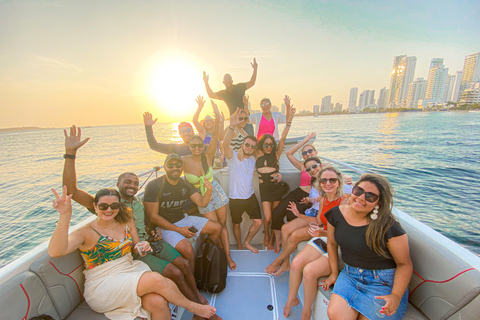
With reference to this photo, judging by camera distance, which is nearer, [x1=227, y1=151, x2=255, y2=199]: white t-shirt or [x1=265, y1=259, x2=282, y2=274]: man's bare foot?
[x1=265, y1=259, x2=282, y2=274]: man's bare foot

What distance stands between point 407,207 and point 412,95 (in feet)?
314

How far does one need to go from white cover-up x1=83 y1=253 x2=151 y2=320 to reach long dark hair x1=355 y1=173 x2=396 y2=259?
5.45 ft

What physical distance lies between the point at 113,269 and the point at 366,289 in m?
1.82

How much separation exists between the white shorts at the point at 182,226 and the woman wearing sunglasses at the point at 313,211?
0.92m

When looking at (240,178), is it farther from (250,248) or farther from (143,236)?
(143,236)

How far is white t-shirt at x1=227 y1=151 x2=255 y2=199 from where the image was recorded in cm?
269

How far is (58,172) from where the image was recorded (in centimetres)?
1461

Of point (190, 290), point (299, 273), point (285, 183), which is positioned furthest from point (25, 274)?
A: point (285, 183)

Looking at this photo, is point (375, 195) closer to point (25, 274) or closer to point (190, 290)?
point (190, 290)

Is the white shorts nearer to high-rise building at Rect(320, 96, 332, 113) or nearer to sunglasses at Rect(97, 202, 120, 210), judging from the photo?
sunglasses at Rect(97, 202, 120, 210)

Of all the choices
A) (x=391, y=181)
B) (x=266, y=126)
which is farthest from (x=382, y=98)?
(x=266, y=126)

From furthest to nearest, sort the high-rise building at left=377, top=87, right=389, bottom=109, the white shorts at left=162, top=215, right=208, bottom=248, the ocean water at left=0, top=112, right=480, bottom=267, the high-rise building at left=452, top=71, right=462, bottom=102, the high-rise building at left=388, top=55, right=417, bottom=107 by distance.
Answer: the high-rise building at left=377, top=87, right=389, bottom=109
the high-rise building at left=388, top=55, right=417, bottom=107
the high-rise building at left=452, top=71, right=462, bottom=102
the ocean water at left=0, top=112, right=480, bottom=267
the white shorts at left=162, top=215, right=208, bottom=248

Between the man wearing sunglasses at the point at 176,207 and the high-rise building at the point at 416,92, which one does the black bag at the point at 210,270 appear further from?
the high-rise building at the point at 416,92

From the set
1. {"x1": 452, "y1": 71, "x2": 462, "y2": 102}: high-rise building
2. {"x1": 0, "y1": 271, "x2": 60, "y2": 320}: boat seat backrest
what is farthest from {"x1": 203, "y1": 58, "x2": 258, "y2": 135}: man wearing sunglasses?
{"x1": 452, "y1": 71, "x2": 462, "y2": 102}: high-rise building
